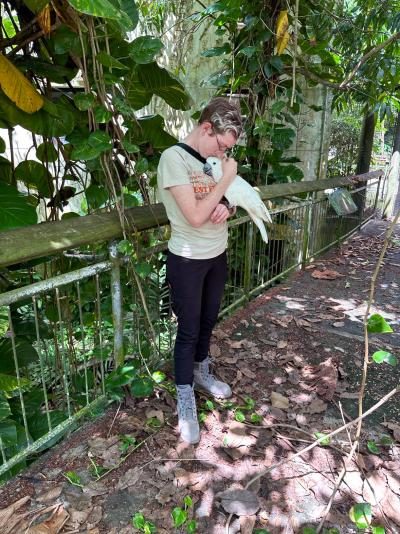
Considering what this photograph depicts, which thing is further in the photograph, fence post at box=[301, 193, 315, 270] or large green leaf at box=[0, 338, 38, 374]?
fence post at box=[301, 193, 315, 270]

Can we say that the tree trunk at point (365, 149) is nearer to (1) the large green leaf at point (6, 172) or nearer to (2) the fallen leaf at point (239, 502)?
(1) the large green leaf at point (6, 172)

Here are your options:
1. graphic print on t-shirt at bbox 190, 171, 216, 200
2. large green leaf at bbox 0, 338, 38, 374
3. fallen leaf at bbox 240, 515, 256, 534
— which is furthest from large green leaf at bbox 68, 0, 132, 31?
fallen leaf at bbox 240, 515, 256, 534

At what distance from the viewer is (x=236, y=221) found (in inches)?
117

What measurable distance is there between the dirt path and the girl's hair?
1371mm

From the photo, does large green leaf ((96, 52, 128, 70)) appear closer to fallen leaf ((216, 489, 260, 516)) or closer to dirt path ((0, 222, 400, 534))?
dirt path ((0, 222, 400, 534))

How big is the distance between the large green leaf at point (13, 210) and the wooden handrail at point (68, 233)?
160 millimetres

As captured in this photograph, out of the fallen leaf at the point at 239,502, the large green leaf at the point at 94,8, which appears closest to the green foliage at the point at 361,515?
the fallen leaf at the point at 239,502

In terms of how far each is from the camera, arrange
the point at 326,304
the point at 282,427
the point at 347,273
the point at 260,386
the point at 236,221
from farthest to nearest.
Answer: the point at 347,273 → the point at 326,304 → the point at 236,221 → the point at 260,386 → the point at 282,427

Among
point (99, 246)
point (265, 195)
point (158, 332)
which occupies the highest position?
point (265, 195)

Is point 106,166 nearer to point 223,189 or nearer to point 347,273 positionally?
point 223,189

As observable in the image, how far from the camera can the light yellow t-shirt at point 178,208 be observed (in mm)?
1745

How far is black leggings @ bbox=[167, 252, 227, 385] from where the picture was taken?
1949mm

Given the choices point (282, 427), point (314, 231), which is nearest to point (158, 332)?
point (282, 427)

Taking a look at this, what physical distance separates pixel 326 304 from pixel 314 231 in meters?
1.27
